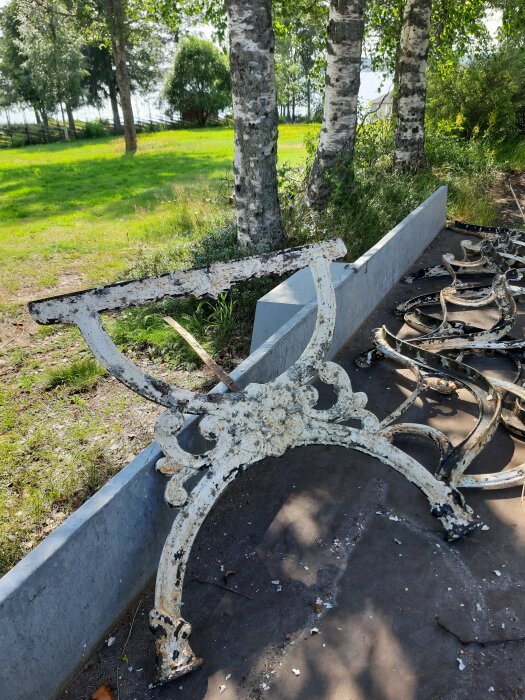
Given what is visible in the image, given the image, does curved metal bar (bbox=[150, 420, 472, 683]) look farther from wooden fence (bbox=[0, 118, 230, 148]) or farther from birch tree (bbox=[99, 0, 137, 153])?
wooden fence (bbox=[0, 118, 230, 148])

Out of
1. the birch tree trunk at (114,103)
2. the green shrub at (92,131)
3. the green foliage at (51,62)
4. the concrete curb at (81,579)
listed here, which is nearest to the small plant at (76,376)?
the concrete curb at (81,579)

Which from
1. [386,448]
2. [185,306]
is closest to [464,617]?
[386,448]

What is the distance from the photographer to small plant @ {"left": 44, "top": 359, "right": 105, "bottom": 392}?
15.6ft

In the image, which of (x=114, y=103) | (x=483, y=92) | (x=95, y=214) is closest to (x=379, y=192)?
(x=95, y=214)

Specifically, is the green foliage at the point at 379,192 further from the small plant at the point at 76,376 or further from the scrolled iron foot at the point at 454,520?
the scrolled iron foot at the point at 454,520

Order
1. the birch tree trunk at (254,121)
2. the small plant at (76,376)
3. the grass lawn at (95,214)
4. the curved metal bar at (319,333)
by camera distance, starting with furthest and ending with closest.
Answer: the grass lawn at (95,214) < the birch tree trunk at (254,121) < the small plant at (76,376) < the curved metal bar at (319,333)

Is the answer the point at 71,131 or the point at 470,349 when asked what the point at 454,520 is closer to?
the point at 470,349

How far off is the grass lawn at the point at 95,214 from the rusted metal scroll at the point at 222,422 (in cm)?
457

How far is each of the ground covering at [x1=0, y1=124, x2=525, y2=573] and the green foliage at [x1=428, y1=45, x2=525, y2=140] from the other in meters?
1.95

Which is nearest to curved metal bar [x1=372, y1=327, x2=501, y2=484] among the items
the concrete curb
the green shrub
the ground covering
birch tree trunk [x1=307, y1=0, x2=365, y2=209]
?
the concrete curb

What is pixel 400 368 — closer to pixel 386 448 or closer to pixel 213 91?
pixel 386 448

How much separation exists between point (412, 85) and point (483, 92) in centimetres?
753

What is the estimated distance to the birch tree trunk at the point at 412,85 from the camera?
9.69 metres

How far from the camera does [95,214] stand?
11.1 metres
